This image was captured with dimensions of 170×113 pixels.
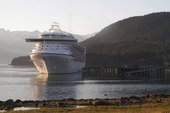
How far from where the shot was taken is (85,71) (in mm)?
195875

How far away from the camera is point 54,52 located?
14238cm

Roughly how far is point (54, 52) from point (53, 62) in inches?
157

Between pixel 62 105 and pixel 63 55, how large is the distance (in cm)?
9374

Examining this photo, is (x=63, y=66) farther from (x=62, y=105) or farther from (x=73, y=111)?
(x=73, y=111)

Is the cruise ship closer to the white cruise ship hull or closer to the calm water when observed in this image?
the white cruise ship hull

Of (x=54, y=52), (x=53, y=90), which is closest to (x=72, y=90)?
(x=53, y=90)

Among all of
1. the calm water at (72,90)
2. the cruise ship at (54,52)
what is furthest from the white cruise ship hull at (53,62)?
the calm water at (72,90)

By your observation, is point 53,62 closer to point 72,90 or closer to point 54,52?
point 54,52

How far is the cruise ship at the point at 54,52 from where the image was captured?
141625 millimetres

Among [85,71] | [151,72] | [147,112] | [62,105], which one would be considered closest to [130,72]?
[151,72]

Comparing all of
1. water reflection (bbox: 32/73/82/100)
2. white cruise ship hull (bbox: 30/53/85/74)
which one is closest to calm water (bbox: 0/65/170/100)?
water reflection (bbox: 32/73/82/100)

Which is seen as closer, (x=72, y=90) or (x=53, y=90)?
(x=53, y=90)

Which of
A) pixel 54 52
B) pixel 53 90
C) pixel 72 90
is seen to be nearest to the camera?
pixel 53 90

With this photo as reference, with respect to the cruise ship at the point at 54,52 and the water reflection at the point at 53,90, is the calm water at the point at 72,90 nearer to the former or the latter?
the water reflection at the point at 53,90
